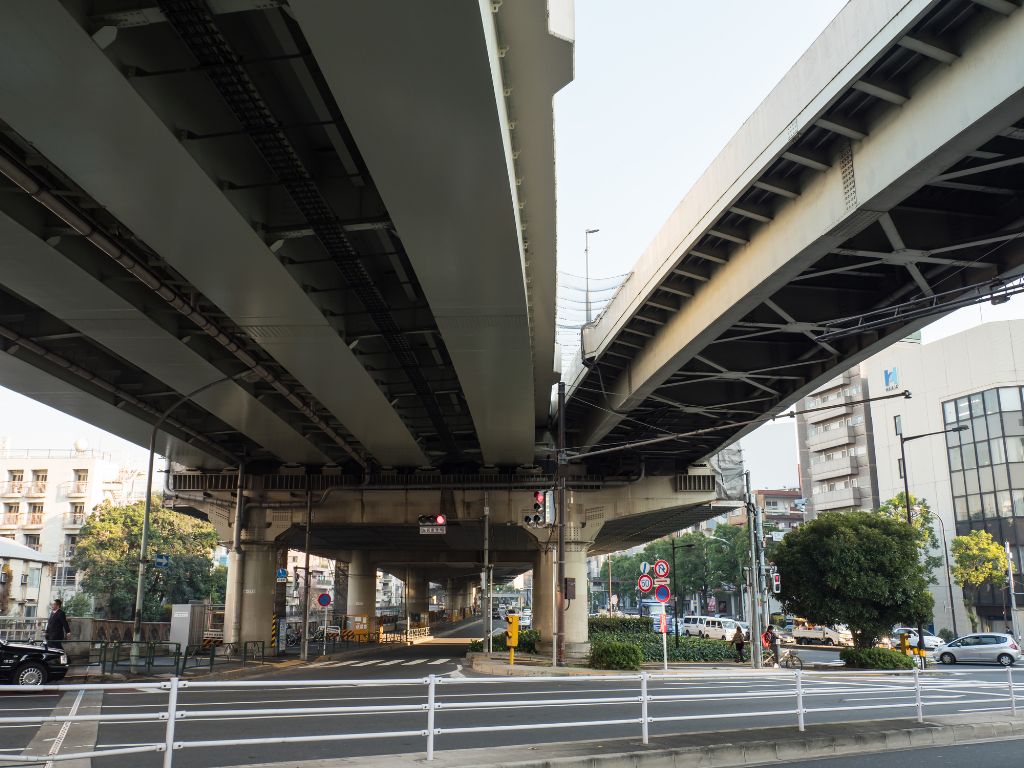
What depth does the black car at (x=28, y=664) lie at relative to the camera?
18750 mm

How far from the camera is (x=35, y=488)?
276ft

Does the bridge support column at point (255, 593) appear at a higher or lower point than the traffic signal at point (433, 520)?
lower

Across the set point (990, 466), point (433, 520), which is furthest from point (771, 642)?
point (990, 466)

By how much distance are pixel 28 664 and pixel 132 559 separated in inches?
2022

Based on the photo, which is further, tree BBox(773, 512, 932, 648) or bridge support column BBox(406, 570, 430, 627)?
bridge support column BBox(406, 570, 430, 627)

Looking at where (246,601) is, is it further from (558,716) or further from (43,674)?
(558,716)

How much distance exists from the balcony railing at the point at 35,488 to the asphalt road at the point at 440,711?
7232 centimetres

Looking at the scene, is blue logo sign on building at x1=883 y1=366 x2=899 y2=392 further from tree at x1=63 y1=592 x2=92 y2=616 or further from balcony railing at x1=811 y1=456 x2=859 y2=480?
tree at x1=63 y1=592 x2=92 y2=616

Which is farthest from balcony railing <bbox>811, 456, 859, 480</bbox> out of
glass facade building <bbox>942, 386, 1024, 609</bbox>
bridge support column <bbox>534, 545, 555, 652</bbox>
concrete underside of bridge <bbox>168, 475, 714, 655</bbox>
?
concrete underside of bridge <bbox>168, 475, 714, 655</bbox>

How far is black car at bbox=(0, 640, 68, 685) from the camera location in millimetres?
18750

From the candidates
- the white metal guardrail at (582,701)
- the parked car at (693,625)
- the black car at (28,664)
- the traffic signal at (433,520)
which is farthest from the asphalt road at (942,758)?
the parked car at (693,625)

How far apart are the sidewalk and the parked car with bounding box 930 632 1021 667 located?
2857cm

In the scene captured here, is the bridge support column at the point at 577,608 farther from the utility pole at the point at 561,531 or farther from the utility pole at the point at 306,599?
the utility pole at the point at 306,599

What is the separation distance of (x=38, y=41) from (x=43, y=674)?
15.8 metres
